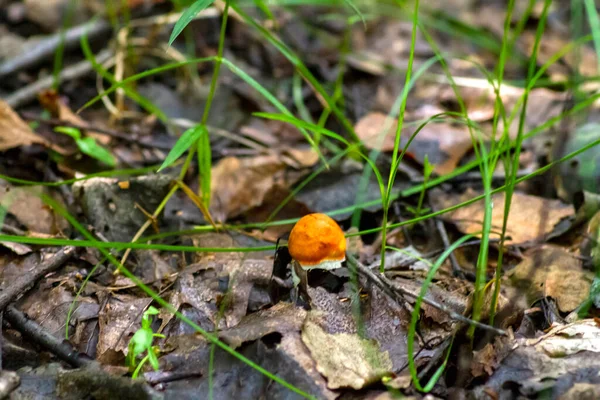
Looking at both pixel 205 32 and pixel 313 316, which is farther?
pixel 205 32

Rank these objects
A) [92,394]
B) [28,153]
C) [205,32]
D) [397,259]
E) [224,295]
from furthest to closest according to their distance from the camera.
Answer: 1. [205,32]
2. [28,153]
3. [397,259]
4. [224,295]
5. [92,394]

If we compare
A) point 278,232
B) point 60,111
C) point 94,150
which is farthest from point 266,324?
point 60,111

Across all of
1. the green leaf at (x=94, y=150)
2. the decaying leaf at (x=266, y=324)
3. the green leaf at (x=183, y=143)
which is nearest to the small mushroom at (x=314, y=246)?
the decaying leaf at (x=266, y=324)

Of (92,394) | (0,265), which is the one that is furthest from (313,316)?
(0,265)

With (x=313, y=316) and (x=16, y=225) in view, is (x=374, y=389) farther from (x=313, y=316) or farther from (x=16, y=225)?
(x=16, y=225)

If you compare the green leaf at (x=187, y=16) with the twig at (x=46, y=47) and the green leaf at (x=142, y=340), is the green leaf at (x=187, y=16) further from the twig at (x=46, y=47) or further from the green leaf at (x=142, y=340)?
the twig at (x=46, y=47)

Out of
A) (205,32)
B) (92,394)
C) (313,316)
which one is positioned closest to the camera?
(92,394)
